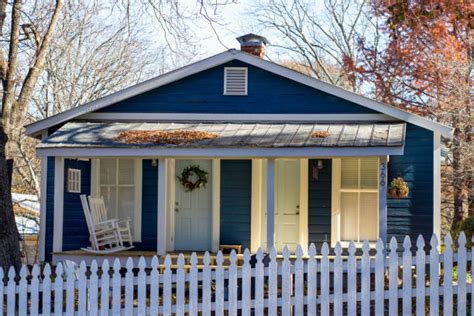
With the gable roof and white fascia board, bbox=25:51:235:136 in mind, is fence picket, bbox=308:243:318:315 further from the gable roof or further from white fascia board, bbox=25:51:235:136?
white fascia board, bbox=25:51:235:136

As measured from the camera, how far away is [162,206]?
12.8m

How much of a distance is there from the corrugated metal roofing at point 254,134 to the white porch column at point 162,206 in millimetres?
487

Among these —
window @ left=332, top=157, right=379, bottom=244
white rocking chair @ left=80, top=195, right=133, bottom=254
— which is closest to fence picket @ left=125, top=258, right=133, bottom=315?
white rocking chair @ left=80, top=195, right=133, bottom=254

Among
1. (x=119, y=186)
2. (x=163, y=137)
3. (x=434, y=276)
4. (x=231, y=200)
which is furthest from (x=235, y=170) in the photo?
(x=434, y=276)

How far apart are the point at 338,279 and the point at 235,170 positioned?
687 cm

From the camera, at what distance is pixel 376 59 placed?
956 inches

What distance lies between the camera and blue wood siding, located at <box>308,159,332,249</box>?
14.4 metres

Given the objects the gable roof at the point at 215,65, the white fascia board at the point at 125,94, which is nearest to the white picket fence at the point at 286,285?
the gable roof at the point at 215,65

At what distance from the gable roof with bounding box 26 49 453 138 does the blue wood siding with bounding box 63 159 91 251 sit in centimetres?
102

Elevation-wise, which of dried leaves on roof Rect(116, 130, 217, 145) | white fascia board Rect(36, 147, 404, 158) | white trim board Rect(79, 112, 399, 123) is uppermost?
white trim board Rect(79, 112, 399, 123)

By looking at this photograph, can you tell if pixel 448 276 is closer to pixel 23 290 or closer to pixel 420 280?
pixel 420 280

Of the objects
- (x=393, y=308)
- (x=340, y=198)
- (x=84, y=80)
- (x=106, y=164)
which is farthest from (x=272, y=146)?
(x=84, y=80)

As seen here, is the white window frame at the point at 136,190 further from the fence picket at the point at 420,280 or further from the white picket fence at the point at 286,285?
the fence picket at the point at 420,280

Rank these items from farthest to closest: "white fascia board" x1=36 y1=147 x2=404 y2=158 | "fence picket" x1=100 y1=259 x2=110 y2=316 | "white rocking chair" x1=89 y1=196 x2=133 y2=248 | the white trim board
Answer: the white trim board, "white rocking chair" x1=89 y1=196 x2=133 y2=248, "white fascia board" x1=36 y1=147 x2=404 y2=158, "fence picket" x1=100 y1=259 x2=110 y2=316
